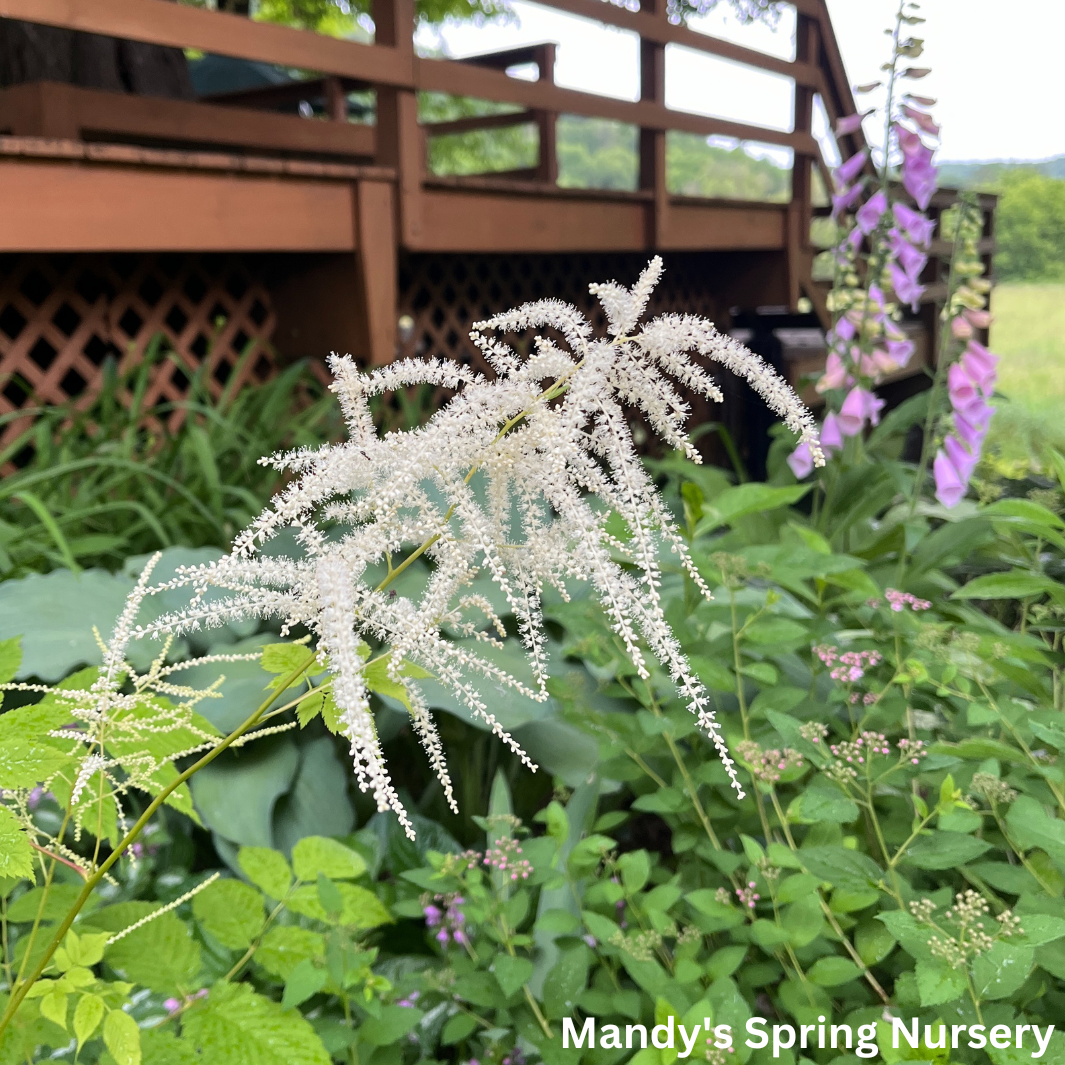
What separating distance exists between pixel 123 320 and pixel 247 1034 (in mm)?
3660

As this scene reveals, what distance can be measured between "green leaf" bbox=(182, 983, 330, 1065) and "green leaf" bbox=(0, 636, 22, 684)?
14.5 inches

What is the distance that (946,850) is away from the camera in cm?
108

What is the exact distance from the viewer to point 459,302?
4.83 m

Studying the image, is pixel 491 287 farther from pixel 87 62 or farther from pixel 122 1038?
pixel 122 1038

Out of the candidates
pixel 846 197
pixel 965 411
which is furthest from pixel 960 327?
pixel 846 197

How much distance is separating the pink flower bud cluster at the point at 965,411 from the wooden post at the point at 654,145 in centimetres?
242

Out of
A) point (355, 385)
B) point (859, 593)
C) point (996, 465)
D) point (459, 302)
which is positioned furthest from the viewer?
point (996, 465)

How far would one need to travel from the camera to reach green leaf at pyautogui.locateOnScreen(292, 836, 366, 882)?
1.12 meters

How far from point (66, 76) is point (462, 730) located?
6.04 metres

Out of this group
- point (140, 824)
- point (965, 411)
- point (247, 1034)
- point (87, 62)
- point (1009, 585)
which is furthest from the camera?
point (87, 62)

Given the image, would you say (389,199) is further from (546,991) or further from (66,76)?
(66,76)

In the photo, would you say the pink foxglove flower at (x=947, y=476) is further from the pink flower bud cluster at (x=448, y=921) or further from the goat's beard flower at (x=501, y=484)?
the goat's beard flower at (x=501, y=484)

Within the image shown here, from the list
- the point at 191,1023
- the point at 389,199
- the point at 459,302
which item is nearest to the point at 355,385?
the point at 191,1023

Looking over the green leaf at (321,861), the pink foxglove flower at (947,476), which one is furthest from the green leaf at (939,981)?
the pink foxglove flower at (947,476)
